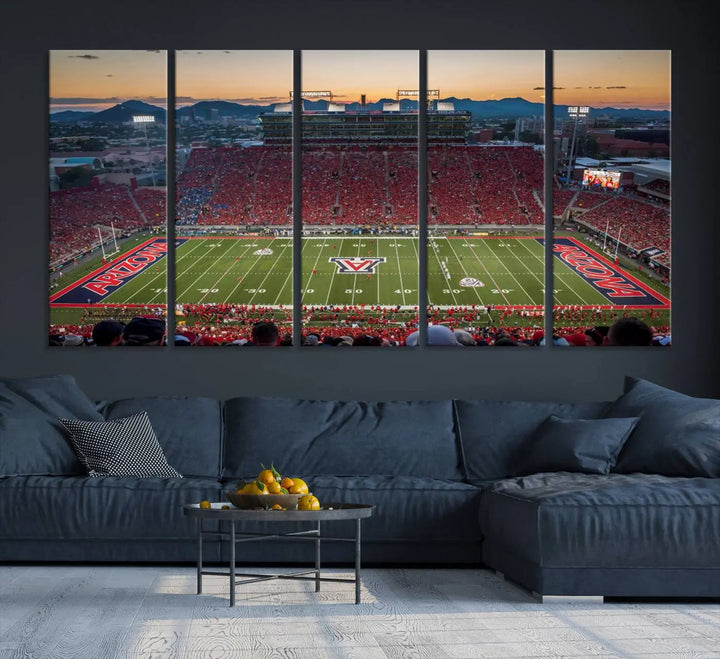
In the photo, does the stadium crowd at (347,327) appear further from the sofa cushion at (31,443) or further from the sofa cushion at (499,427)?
the sofa cushion at (31,443)

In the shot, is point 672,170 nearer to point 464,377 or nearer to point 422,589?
point 464,377

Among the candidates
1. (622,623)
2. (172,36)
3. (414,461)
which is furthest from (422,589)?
(172,36)

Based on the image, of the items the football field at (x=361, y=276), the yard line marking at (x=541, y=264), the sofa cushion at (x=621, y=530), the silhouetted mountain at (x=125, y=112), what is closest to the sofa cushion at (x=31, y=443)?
the football field at (x=361, y=276)

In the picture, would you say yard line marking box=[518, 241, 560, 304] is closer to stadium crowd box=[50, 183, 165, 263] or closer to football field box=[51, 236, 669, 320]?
football field box=[51, 236, 669, 320]

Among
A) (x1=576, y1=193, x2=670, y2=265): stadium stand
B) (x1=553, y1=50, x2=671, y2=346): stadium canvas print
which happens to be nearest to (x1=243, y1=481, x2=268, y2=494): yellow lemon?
(x1=553, y1=50, x2=671, y2=346): stadium canvas print

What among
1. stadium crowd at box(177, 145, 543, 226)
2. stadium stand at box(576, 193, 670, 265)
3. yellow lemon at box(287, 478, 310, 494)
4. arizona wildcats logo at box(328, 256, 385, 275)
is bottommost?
yellow lemon at box(287, 478, 310, 494)

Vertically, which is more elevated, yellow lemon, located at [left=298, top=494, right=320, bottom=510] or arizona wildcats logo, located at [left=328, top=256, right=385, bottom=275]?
arizona wildcats logo, located at [left=328, top=256, right=385, bottom=275]

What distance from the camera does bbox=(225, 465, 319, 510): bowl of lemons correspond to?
453cm

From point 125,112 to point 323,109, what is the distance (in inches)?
49.1

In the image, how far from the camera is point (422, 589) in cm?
477

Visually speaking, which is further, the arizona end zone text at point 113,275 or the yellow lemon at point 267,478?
the arizona end zone text at point 113,275

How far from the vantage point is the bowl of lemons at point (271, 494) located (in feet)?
14.9

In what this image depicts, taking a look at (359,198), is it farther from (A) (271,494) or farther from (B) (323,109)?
(A) (271,494)

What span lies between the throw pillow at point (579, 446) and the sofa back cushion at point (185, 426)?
1.70m
